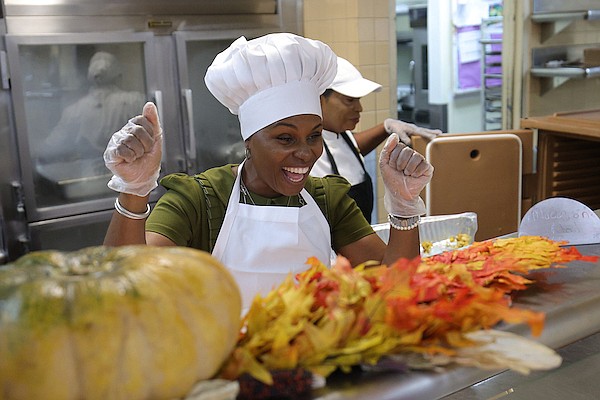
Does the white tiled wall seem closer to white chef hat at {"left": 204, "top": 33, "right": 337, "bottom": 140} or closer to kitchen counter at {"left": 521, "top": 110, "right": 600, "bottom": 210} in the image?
kitchen counter at {"left": 521, "top": 110, "right": 600, "bottom": 210}

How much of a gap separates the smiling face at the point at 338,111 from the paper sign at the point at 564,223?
1.87m

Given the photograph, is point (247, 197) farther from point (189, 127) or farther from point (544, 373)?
point (189, 127)

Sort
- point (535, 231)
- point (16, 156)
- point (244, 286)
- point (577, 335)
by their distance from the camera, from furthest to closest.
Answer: point (16, 156), point (244, 286), point (535, 231), point (577, 335)

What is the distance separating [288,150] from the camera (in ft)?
5.32

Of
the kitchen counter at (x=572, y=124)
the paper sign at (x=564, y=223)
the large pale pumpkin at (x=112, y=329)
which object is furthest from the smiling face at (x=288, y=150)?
the kitchen counter at (x=572, y=124)

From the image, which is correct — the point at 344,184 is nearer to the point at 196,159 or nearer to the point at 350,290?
the point at 350,290

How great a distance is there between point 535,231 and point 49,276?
99 cm

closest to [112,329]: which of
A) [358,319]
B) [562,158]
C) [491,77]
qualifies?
[358,319]

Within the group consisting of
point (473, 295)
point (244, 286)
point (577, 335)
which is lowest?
point (244, 286)

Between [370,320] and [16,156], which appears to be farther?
[16,156]

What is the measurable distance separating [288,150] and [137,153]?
1.29 ft

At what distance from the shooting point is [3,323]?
55cm

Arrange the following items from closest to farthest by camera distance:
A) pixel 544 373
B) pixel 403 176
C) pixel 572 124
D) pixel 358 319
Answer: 1. pixel 358 319
2. pixel 544 373
3. pixel 403 176
4. pixel 572 124

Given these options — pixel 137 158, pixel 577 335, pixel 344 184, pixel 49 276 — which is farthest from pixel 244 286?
pixel 49 276
